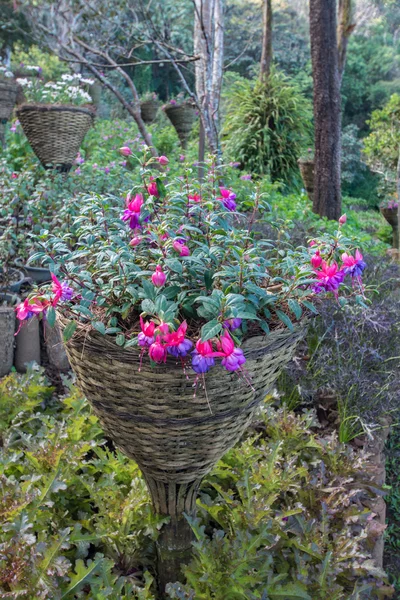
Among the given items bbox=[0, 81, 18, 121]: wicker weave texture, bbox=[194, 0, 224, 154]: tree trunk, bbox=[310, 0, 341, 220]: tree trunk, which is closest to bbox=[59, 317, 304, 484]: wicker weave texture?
bbox=[194, 0, 224, 154]: tree trunk

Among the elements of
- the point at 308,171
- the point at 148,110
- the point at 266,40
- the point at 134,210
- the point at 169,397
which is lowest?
the point at 169,397

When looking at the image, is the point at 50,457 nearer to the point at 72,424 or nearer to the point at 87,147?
the point at 72,424

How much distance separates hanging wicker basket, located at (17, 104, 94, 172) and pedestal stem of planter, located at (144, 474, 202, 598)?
2.85 m

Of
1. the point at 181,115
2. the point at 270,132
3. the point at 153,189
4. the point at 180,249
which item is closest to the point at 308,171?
the point at 270,132

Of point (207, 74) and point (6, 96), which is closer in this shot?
point (207, 74)

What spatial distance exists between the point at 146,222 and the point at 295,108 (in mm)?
8215

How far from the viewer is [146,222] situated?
1268 mm

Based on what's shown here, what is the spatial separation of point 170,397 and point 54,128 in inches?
120

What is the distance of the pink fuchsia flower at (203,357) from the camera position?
2.68 feet

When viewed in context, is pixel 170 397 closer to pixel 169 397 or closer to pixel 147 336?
pixel 169 397

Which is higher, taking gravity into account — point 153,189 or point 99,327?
point 153,189

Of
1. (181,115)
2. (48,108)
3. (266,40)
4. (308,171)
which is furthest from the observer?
(266,40)

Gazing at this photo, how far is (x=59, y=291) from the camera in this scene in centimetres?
98

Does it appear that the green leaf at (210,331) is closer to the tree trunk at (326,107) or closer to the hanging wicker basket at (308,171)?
the tree trunk at (326,107)
